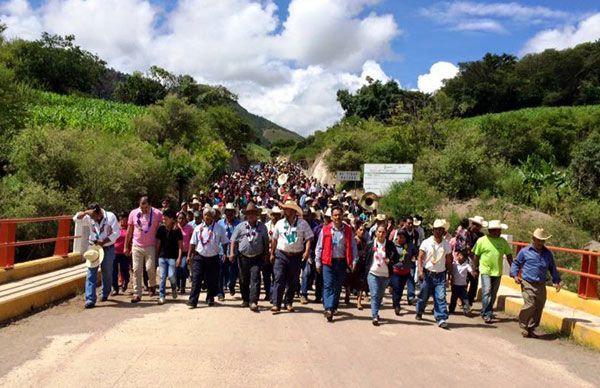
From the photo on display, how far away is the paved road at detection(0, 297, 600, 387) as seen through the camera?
17.9ft

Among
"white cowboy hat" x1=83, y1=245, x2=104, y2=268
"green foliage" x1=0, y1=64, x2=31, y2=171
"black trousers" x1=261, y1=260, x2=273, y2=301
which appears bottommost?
"black trousers" x1=261, y1=260, x2=273, y2=301

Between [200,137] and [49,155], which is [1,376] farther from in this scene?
[200,137]

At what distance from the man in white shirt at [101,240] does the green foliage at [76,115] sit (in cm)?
1944

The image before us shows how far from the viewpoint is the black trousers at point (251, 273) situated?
29.7ft

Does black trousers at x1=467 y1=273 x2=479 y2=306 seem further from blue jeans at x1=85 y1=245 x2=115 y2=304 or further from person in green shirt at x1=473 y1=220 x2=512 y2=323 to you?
blue jeans at x1=85 y1=245 x2=115 y2=304

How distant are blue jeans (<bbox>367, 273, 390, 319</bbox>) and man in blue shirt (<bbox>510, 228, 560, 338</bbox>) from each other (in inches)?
82.7

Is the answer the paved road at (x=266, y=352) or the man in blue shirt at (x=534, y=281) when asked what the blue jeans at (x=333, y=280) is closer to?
the paved road at (x=266, y=352)

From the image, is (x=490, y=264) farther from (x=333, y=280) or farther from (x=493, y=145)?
(x=493, y=145)

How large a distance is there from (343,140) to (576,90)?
44.9 metres

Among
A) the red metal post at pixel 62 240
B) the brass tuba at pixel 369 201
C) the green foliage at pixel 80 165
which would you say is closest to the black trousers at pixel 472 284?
the red metal post at pixel 62 240

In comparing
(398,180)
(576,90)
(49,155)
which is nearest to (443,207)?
(398,180)

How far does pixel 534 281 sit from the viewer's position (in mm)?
7973

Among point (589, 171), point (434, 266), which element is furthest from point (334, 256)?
point (589, 171)

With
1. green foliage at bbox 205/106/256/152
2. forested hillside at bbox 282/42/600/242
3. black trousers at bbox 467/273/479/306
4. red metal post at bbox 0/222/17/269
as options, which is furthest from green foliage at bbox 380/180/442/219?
green foliage at bbox 205/106/256/152
